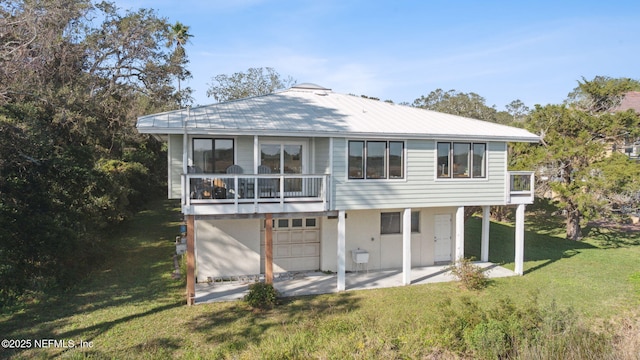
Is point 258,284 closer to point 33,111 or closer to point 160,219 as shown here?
point 33,111

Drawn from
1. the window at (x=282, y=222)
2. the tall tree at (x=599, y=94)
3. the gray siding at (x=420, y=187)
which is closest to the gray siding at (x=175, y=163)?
the window at (x=282, y=222)

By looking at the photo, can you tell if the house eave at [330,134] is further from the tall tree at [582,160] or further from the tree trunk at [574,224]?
the tree trunk at [574,224]

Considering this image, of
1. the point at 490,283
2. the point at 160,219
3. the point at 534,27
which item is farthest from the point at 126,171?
the point at 534,27

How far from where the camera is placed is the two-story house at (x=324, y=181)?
1112 cm

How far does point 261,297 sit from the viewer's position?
10.3m

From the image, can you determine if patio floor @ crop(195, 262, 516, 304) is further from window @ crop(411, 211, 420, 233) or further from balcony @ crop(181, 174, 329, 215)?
balcony @ crop(181, 174, 329, 215)

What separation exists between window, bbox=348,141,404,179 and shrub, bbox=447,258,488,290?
348 cm

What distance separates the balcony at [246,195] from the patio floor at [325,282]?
2.44 metres

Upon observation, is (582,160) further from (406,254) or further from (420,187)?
(406,254)

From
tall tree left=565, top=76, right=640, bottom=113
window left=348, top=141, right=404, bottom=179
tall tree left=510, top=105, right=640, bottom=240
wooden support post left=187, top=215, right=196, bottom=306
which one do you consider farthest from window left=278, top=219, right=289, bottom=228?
tall tree left=565, top=76, right=640, bottom=113

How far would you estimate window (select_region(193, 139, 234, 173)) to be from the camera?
11820 millimetres

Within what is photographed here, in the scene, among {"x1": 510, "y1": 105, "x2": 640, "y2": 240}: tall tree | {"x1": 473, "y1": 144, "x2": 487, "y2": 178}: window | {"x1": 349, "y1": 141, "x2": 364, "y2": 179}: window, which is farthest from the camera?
{"x1": 510, "y1": 105, "x2": 640, "y2": 240}: tall tree

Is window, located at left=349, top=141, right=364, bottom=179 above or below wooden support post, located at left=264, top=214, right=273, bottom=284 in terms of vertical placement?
above

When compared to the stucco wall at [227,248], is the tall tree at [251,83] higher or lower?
higher
